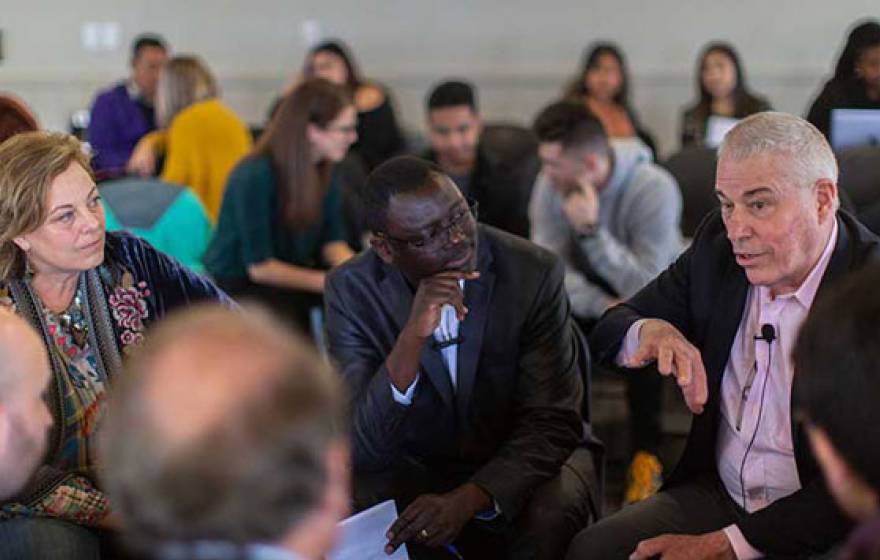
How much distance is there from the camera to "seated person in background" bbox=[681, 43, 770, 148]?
5539 mm

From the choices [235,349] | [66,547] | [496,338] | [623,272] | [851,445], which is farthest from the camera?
[623,272]

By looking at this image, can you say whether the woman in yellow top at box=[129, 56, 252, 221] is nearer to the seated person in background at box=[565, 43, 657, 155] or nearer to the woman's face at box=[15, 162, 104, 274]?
the seated person in background at box=[565, 43, 657, 155]

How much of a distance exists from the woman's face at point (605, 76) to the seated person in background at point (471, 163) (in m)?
1.58

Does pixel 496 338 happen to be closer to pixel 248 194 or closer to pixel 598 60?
pixel 248 194

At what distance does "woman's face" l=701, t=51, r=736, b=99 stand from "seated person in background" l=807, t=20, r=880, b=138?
2606 millimetres

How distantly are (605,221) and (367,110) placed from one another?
230cm

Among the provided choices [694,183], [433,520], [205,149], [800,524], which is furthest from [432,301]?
[205,149]

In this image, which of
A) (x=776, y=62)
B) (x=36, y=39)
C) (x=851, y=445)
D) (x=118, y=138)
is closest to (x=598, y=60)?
(x=776, y=62)

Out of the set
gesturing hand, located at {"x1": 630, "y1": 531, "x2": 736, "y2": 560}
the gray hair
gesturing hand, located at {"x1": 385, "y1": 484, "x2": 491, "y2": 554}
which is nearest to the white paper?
gesturing hand, located at {"x1": 385, "y1": 484, "x2": 491, "y2": 554}

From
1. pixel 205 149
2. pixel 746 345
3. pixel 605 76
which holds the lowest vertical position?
pixel 205 149

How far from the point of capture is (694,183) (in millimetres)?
3887

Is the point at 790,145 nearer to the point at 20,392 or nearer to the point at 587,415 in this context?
the point at 587,415

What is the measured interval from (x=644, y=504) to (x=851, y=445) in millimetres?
960

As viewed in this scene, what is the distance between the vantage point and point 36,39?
6633mm
